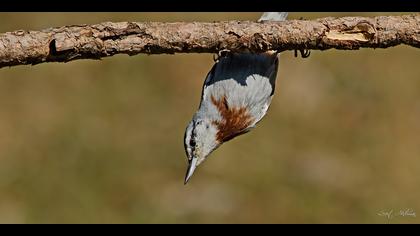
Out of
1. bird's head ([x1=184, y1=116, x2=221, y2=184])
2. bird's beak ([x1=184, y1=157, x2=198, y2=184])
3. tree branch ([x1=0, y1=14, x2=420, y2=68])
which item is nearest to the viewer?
tree branch ([x1=0, y1=14, x2=420, y2=68])

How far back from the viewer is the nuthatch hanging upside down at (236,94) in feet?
10.0

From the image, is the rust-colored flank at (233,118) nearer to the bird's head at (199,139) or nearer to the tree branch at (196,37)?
the bird's head at (199,139)

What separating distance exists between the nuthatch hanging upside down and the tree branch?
16.0 inches

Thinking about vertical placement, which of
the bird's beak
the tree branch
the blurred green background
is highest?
the tree branch

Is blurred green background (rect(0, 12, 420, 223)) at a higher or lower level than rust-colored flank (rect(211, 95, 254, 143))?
lower

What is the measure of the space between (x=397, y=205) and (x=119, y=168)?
1945 millimetres

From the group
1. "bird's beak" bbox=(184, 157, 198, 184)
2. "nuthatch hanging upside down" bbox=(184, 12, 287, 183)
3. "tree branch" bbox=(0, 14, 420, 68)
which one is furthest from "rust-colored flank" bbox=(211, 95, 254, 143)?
"tree branch" bbox=(0, 14, 420, 68)

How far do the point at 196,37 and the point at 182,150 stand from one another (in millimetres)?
3900

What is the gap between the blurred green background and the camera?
20.0ft

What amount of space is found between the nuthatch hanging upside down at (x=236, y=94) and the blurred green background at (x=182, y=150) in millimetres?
2880

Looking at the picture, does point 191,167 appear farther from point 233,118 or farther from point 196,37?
point 196,37

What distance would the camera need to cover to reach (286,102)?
22.5 feet

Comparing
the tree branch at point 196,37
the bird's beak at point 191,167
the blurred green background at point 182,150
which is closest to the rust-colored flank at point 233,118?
the bird's beak at point 191,167

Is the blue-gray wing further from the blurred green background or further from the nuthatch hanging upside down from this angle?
the blurred green background
